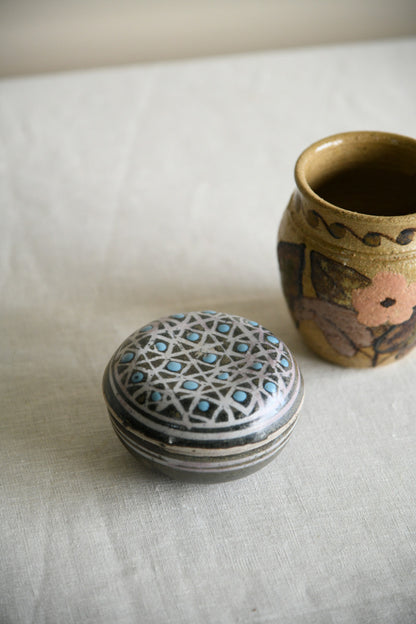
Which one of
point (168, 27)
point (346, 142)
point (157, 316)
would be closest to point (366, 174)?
point (346, 142)

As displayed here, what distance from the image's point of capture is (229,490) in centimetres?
59

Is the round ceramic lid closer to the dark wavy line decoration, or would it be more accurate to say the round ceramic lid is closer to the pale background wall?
the dark wavy line decoration

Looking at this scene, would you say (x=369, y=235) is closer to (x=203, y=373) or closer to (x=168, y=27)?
(x=203, y=373)

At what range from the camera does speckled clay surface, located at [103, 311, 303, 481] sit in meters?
0.51

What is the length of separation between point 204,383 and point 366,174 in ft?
1.09

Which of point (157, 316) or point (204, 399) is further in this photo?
point (157, 316)

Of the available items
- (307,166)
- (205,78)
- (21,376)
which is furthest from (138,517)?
(205,78)

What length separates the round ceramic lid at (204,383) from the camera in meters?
0.51

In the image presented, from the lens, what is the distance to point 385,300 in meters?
0.61

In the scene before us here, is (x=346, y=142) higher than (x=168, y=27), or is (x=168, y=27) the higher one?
(x=346, y=142)

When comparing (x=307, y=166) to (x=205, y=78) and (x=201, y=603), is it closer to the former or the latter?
(x=201, y=603)

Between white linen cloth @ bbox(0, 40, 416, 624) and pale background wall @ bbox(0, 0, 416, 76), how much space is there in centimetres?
15

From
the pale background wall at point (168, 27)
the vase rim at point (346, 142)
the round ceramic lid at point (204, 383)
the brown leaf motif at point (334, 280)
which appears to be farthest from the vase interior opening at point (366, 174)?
the pale background wall at point (168, 27)

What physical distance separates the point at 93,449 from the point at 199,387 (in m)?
0.16
